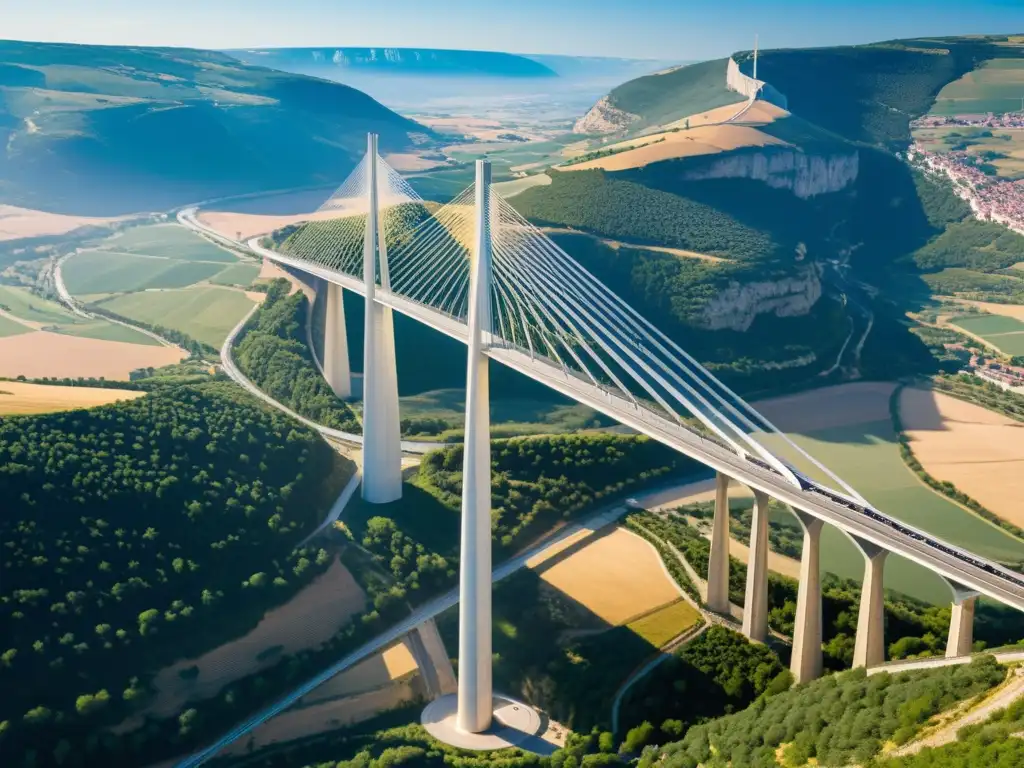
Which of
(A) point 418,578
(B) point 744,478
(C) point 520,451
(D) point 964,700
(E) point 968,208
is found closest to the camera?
(D) point 964,700

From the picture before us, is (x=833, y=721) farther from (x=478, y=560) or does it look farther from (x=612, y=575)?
(x=612, y=575)

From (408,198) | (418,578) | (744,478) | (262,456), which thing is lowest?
(418,578)

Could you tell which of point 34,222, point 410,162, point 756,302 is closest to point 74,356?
point 756,302

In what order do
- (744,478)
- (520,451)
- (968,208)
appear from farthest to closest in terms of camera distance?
(968,208) → (520,451) → (744,478)

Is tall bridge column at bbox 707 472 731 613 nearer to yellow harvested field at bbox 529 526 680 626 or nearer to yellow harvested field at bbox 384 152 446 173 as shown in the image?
yellow harvested field at bbox 529 526 680 626

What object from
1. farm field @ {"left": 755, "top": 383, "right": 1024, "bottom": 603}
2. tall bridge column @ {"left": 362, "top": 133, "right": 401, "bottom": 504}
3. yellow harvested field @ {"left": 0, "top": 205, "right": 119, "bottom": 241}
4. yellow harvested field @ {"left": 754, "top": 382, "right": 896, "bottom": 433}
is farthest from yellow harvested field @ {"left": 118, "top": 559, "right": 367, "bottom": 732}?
yellow harvested field @ {"left": 0, "top": 205, "right": 119, "bottom": 241}

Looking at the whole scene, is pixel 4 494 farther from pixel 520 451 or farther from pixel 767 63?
pixel 767 63

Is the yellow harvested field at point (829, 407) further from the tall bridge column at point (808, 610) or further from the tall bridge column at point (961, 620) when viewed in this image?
the tall bridge column at point (961, 620)

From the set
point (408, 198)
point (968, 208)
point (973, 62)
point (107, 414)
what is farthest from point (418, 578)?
point (973, 62)
